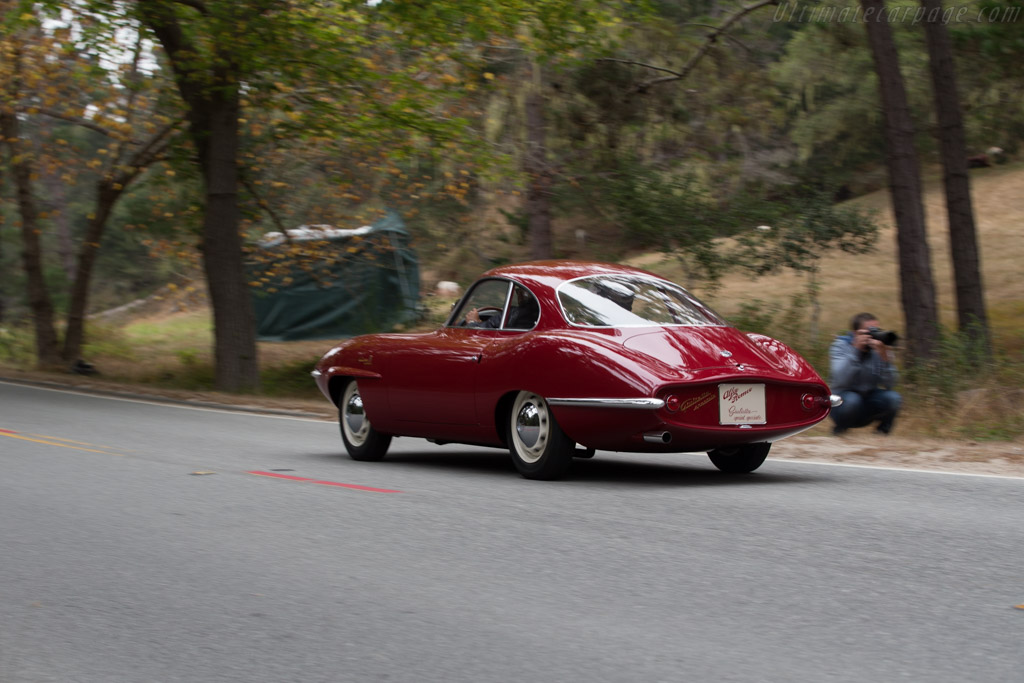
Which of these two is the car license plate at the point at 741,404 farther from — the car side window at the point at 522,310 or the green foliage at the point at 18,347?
the green foliage at the point at 18,347

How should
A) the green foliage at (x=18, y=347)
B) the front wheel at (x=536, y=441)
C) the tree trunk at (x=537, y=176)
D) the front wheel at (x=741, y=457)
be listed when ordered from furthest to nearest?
the green foliage at (x=18, y=347)
the tree trunk at (x=537, y=176)
the front wheel at (x=741, y=457)
the front wheel at (x=536, y=441)

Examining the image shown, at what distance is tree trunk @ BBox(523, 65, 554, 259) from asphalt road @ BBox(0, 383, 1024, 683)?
12455 millimetres

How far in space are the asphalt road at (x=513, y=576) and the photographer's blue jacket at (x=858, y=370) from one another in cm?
219

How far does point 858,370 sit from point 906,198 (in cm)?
655

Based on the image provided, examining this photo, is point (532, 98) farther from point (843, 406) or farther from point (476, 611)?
point (476, 611)

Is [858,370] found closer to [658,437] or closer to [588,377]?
[658,437]

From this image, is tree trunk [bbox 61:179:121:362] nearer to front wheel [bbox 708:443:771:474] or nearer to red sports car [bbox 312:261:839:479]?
red sports car [bbox 312:261:839:479]

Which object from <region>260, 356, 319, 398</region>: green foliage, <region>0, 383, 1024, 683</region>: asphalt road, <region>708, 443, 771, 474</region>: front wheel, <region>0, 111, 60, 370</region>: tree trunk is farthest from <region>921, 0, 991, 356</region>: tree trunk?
<region>0, 111, 60, 370</region>: tree trunk

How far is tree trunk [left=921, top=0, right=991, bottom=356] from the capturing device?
1822 cm

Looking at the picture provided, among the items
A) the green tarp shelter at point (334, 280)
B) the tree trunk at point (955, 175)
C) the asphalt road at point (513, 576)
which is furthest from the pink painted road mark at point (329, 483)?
the green tarp shelter at point (334, 280)

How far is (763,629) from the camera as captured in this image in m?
4.72

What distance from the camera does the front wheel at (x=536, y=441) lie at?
8.59m

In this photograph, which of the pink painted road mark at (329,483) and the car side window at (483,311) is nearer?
the pink painted road mark at (329,483)

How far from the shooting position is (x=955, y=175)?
18516mm
